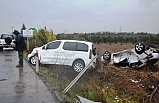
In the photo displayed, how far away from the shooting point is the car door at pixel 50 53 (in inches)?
494

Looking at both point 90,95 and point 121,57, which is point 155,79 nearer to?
point 90,95

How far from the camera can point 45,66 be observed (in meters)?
13.4

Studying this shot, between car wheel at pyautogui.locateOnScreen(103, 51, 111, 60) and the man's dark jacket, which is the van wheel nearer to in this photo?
car wheel at pyautogui.locateOnScreen(103, 51, 111, 60)

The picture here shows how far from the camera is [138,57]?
1136 centimetres

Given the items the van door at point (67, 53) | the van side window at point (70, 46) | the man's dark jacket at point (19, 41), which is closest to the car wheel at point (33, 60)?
the man's dark jacket at point (19, 41)

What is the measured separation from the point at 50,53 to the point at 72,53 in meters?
1.45

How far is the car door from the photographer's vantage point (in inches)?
494

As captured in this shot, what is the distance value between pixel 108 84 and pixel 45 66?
587 centimetres

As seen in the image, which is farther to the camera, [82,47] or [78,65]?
[82,47]

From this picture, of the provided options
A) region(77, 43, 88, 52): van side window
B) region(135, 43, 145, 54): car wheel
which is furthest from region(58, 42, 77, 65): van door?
region(135, 43, 145, 54): car wheel

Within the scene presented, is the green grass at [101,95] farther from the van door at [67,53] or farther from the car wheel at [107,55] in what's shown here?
the car wheel at [107,55]

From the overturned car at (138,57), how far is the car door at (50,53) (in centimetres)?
270

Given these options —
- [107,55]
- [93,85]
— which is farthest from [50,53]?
[93,85]

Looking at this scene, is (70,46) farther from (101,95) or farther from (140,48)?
(101,95)
